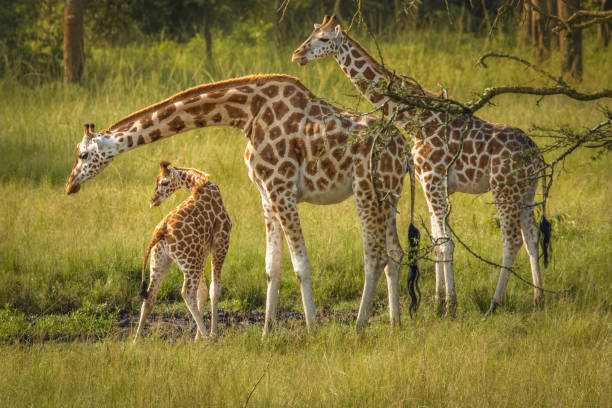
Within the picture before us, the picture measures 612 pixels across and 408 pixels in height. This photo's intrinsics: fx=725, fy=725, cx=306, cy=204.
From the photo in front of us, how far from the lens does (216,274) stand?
239 inches

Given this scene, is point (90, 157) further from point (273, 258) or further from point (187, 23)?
point (187, 23)

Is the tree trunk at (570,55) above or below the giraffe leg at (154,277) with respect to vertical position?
above

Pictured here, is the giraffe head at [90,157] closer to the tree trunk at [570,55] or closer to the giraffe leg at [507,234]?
the giraffe leg at [507,234]

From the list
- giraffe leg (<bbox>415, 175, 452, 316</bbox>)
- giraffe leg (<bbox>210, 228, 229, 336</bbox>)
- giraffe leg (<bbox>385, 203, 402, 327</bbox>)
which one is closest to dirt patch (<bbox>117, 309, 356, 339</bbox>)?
giraffe leg (<bbox>210, 228, 229, 336</bbox>)

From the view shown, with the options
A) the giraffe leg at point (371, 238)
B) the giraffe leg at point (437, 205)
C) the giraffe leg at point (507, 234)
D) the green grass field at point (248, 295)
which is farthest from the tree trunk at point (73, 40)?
the giraffe leg at point (507, 234)

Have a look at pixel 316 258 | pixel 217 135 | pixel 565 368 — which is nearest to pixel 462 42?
pixel 217 135

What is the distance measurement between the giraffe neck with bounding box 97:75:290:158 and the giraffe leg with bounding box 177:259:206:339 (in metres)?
1.02

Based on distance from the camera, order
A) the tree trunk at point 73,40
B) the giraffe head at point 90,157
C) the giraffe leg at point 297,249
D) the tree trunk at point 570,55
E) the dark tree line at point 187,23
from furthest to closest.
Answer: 1. the dark tree line at point 187,23
2. the tree trunk at point 570,55
3. the tree trunk at point 73,40
4. the giraffe leg at point 297,249
5. the giraffe head at point 90,157

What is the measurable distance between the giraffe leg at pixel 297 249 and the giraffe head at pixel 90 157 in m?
1.39

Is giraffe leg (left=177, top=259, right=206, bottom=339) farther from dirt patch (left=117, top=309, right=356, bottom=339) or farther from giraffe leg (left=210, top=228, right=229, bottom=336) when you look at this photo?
dirt patch (left=117, top=309, right=356, bottom=339)

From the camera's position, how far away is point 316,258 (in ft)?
26.1

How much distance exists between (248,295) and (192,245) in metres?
1.71

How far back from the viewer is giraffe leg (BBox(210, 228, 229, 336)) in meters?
6.01

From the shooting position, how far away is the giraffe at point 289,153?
18.8 feet
